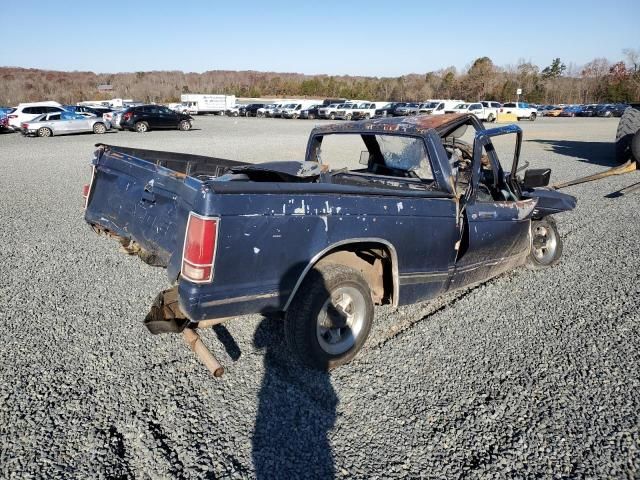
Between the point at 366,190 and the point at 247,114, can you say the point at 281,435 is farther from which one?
the point at 247,114

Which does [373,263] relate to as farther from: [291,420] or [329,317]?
[291,420]

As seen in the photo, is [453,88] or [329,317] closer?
[329,317]

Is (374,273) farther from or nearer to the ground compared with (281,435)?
farther from the ground

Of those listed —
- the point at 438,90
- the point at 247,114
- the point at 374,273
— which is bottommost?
the point at 374,273

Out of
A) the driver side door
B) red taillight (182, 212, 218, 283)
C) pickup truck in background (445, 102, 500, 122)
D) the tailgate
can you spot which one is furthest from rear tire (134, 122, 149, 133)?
red taillight (182, 212, 218, 283)

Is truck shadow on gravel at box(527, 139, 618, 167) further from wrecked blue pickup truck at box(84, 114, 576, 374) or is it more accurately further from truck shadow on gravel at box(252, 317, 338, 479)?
truck shadow on gravel at box(252, 317, 338, 479)

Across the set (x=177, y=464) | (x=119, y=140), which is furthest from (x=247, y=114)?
(x=177, y=464)

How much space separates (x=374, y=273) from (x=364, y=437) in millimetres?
1413

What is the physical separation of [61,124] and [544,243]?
2458 cm

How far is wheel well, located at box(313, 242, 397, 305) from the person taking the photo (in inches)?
139

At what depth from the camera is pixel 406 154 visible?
4.53 metres

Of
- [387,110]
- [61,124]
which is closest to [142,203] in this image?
[61,124]

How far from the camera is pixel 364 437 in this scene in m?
2.82

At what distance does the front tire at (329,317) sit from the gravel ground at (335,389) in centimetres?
18
